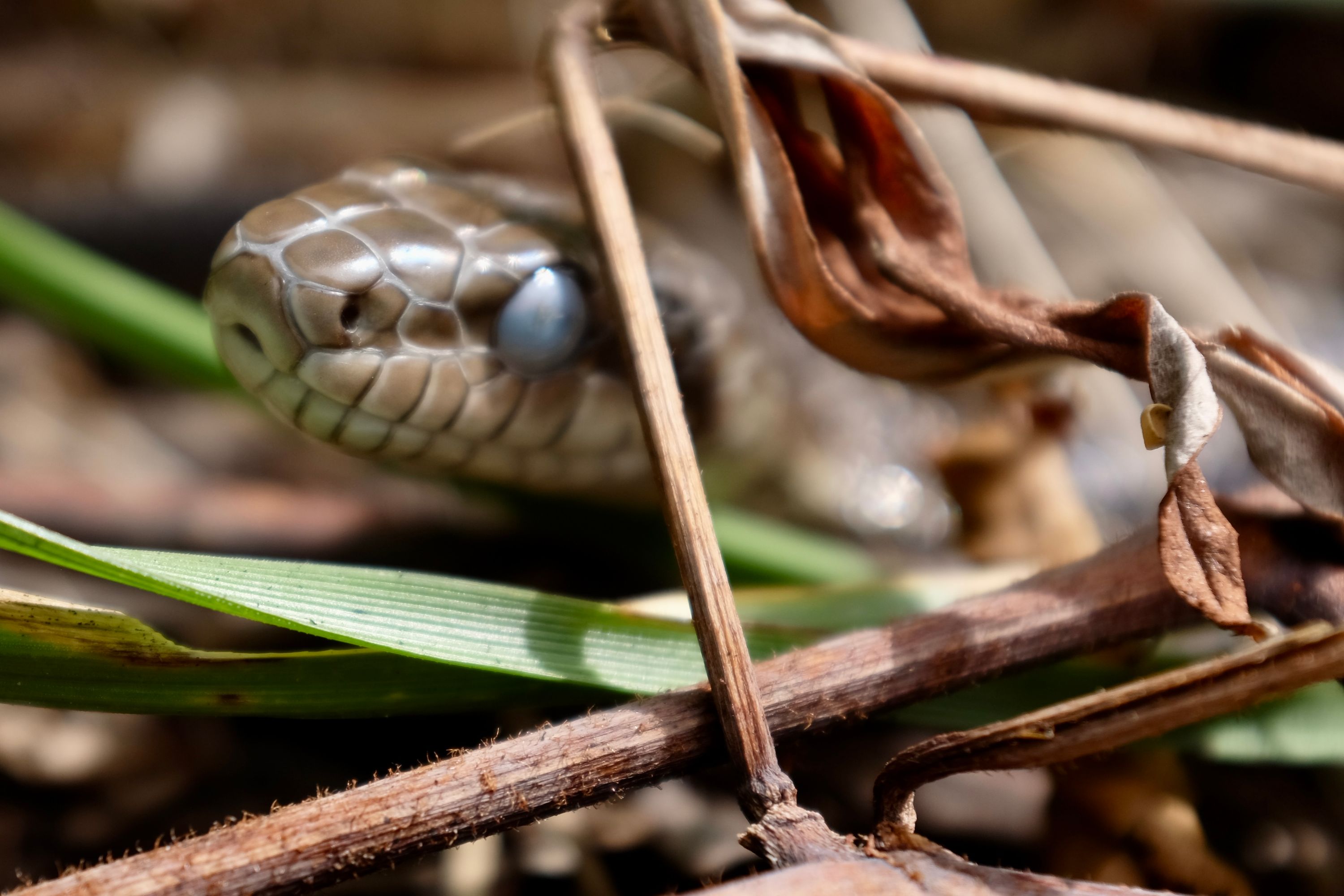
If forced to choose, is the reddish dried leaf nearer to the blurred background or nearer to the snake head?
the blurred background

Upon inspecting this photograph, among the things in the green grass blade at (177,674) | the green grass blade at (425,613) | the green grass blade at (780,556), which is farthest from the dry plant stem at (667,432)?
the green grass blade at (780,556)

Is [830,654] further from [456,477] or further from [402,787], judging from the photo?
[456,477]

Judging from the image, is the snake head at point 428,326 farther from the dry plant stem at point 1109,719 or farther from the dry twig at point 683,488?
the dry plant stem at point 1109,719

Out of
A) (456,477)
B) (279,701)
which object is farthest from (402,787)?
(456,477)

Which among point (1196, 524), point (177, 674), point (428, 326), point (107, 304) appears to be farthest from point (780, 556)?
point (107, 304)

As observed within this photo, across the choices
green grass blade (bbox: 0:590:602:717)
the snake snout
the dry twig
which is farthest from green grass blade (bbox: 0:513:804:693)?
the snake snout

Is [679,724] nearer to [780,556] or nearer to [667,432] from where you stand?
[667,432]
